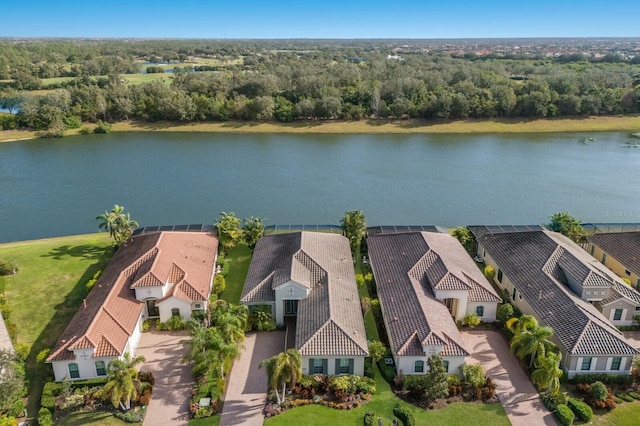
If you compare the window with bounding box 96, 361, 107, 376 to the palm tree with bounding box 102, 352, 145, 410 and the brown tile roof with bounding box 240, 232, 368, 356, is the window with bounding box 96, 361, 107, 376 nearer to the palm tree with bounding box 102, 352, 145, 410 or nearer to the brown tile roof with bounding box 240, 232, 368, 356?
the palm tree with bounding box 102, 352, 145, 410

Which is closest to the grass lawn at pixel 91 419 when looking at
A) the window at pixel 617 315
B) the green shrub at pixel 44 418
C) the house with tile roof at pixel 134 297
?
the green shrub at pixel 44 418

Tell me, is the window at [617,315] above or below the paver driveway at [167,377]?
above

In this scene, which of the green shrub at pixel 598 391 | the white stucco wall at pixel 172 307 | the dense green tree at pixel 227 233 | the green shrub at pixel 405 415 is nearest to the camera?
the green shrub at pixel 405 415

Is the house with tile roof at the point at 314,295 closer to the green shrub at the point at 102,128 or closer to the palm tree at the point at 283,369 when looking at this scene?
the palm tree at the point at 283,369

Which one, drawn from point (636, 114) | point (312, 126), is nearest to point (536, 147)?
point (636, 114)

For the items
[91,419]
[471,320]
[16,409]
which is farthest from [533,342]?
[16,409]

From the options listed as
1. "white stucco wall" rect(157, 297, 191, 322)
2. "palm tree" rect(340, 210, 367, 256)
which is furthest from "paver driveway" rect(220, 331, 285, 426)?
"palm tree" rect(340, 210, 367, 256)

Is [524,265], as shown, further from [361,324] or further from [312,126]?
[312,126]
